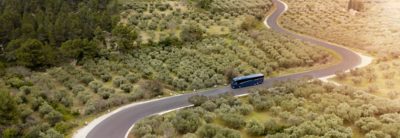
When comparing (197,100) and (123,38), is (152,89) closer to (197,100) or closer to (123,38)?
(197,100)

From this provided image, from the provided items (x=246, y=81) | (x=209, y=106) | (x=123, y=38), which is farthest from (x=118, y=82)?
(x=246, y=81)

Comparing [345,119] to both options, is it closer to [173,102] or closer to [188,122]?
[188,122]

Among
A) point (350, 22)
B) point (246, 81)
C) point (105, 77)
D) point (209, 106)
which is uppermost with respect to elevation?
point (209, 106)

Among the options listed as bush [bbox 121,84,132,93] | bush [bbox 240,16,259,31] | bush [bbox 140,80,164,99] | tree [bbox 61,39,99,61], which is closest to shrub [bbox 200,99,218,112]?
bush [bbox 140,80,164,99]

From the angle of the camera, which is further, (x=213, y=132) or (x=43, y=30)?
(x=43, y=30)

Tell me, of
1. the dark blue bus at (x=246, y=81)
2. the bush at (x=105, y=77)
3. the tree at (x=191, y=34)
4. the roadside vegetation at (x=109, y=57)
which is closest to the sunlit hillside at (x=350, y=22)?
the roadside vegetation at (x=109, y=57)

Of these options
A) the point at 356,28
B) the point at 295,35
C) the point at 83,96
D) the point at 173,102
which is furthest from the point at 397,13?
the point at 83,96

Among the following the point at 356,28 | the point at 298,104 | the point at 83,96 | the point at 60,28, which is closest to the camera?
the point at 298,104
